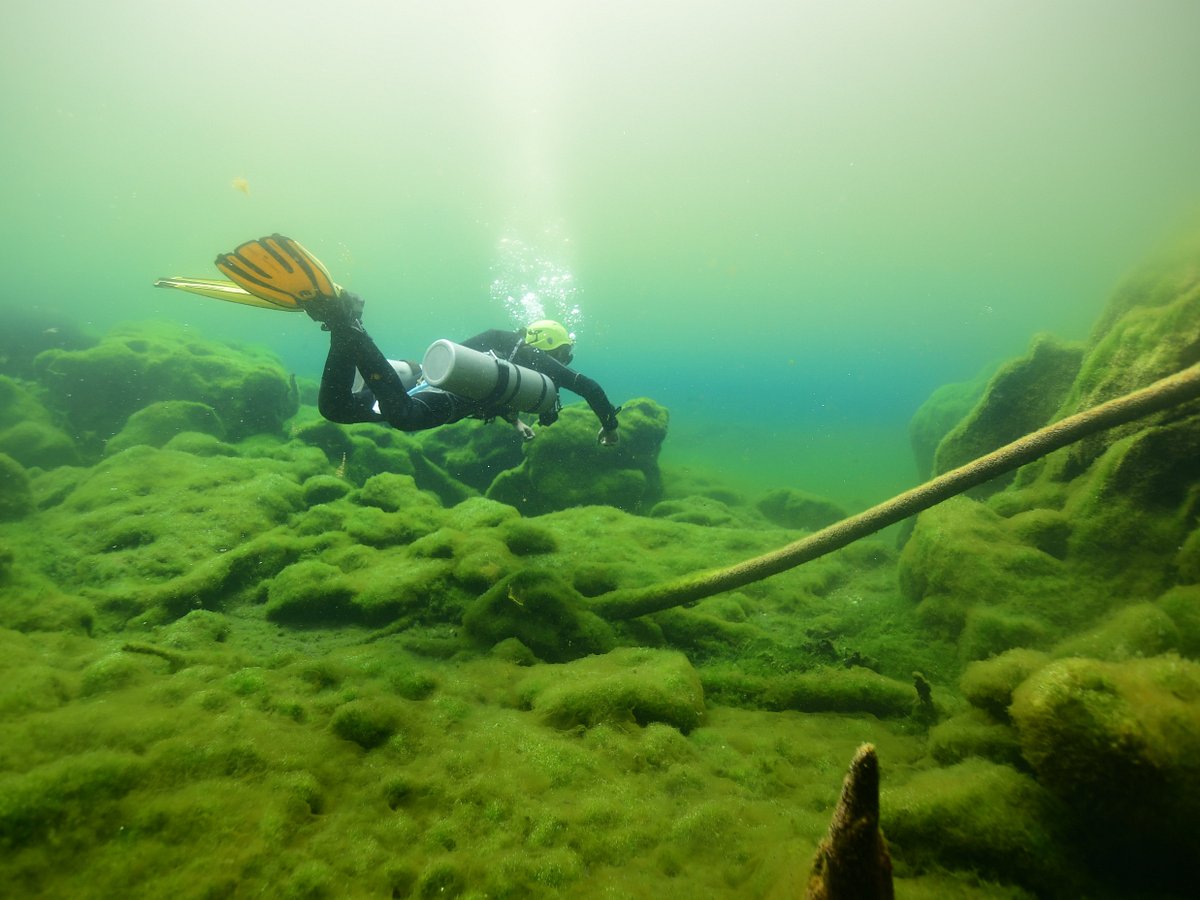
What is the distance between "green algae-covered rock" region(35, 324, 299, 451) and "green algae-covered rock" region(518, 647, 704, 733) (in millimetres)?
13014

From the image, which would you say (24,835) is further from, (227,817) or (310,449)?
(310,449)

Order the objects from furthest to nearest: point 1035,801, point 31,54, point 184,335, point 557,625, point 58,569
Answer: point 31,54
point 184,335
point 58,569
point 557,625
point 1035,801

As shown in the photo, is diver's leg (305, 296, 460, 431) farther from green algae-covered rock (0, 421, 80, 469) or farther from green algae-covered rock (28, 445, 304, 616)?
green algae-covered rock (0, 421, 80, 469)

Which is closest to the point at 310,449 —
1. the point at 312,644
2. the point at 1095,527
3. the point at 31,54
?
the point at 312,644

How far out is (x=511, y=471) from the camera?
40.0 feet

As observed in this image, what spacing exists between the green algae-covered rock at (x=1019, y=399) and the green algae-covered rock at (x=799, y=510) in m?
5.06

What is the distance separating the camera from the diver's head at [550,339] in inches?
303

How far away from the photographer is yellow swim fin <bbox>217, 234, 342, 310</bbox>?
4.39 metres

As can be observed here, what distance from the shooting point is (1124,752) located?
190 centimetres

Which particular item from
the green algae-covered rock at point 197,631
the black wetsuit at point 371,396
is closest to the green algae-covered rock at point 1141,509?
the black wetsuit at point 371,396

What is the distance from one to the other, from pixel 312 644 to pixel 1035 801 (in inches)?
218

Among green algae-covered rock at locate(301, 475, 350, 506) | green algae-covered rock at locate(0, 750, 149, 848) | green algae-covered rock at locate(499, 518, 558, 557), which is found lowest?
green algae-covered rock at locate(0, 750, 149, 848)

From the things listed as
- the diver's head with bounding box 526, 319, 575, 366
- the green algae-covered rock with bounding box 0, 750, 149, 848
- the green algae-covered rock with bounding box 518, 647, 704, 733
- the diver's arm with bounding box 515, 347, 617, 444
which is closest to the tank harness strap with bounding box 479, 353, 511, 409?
the diver's arm with bounding box 515, 347, 617, 444

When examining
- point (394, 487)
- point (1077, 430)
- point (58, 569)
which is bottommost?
point (58, 569)
